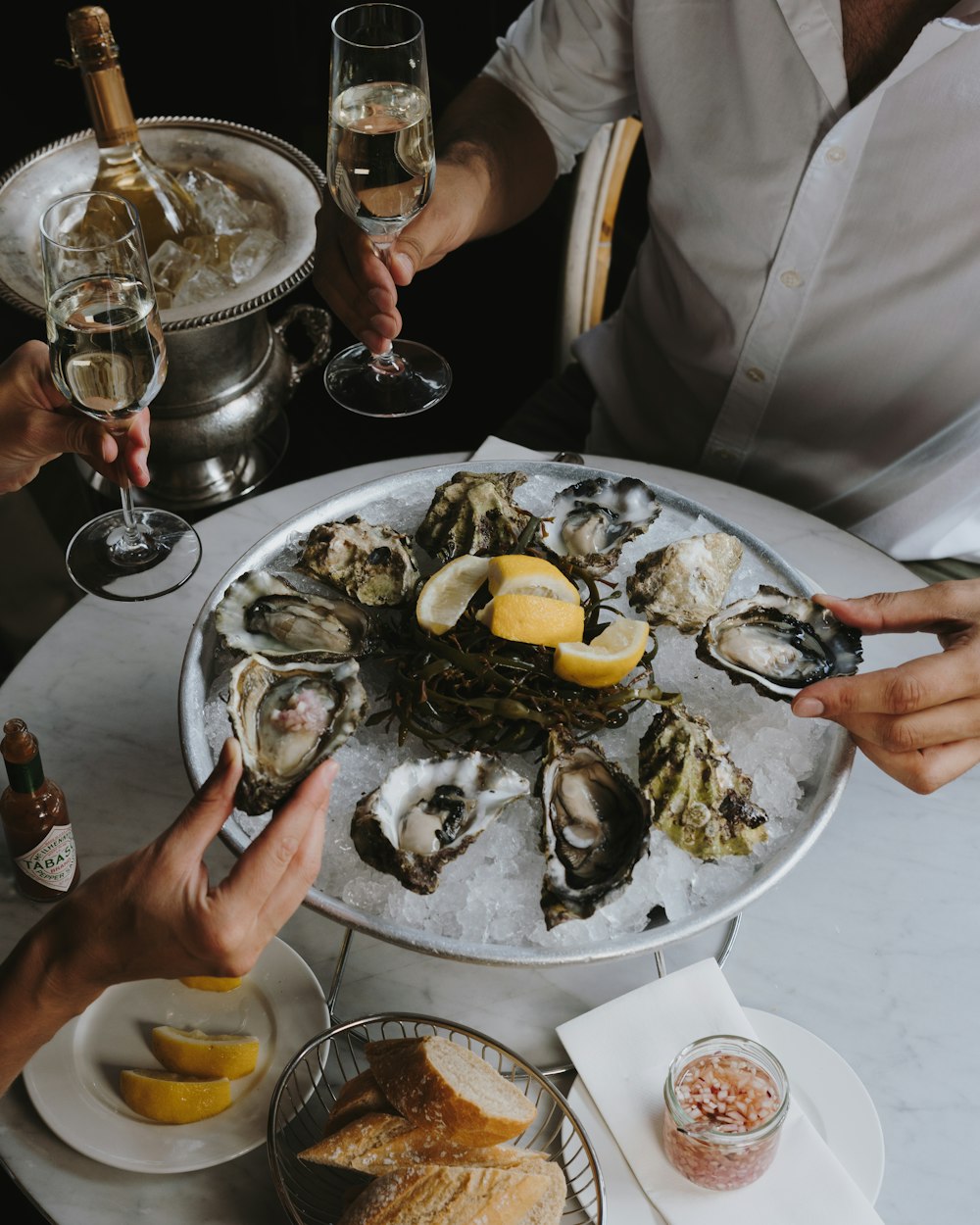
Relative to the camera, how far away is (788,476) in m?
1.67

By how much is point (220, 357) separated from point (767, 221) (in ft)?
3.00

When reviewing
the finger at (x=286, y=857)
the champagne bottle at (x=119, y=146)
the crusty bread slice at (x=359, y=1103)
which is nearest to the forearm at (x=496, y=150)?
the champagne bottle at (x=119, y=146)

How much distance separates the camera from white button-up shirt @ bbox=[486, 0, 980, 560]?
4.45ft

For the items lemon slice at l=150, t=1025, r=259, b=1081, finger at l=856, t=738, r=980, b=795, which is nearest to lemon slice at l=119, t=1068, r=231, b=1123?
lemon slice at l=150, t=1025, r=259, b=1081

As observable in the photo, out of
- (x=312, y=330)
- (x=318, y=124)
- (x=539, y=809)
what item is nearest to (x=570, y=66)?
(x=312, y=330)

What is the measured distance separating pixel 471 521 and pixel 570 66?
894 millimetres

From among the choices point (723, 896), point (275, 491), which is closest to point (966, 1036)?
point (723, 896)

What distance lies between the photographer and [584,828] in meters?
0.95

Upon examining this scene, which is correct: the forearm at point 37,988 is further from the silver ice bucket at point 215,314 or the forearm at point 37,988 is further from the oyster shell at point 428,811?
the silver ice bucket at point 215,314

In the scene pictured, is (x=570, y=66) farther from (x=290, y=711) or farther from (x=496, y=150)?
(x=290, y=711)

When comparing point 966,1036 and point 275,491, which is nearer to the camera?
point 966,1036

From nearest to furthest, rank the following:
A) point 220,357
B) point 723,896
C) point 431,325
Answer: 1. point 723,896
2. point 220,357
3. point 431,325

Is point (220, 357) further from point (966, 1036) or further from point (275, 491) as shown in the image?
point (966, 1036)

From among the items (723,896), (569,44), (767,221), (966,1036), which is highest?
(569,44)
